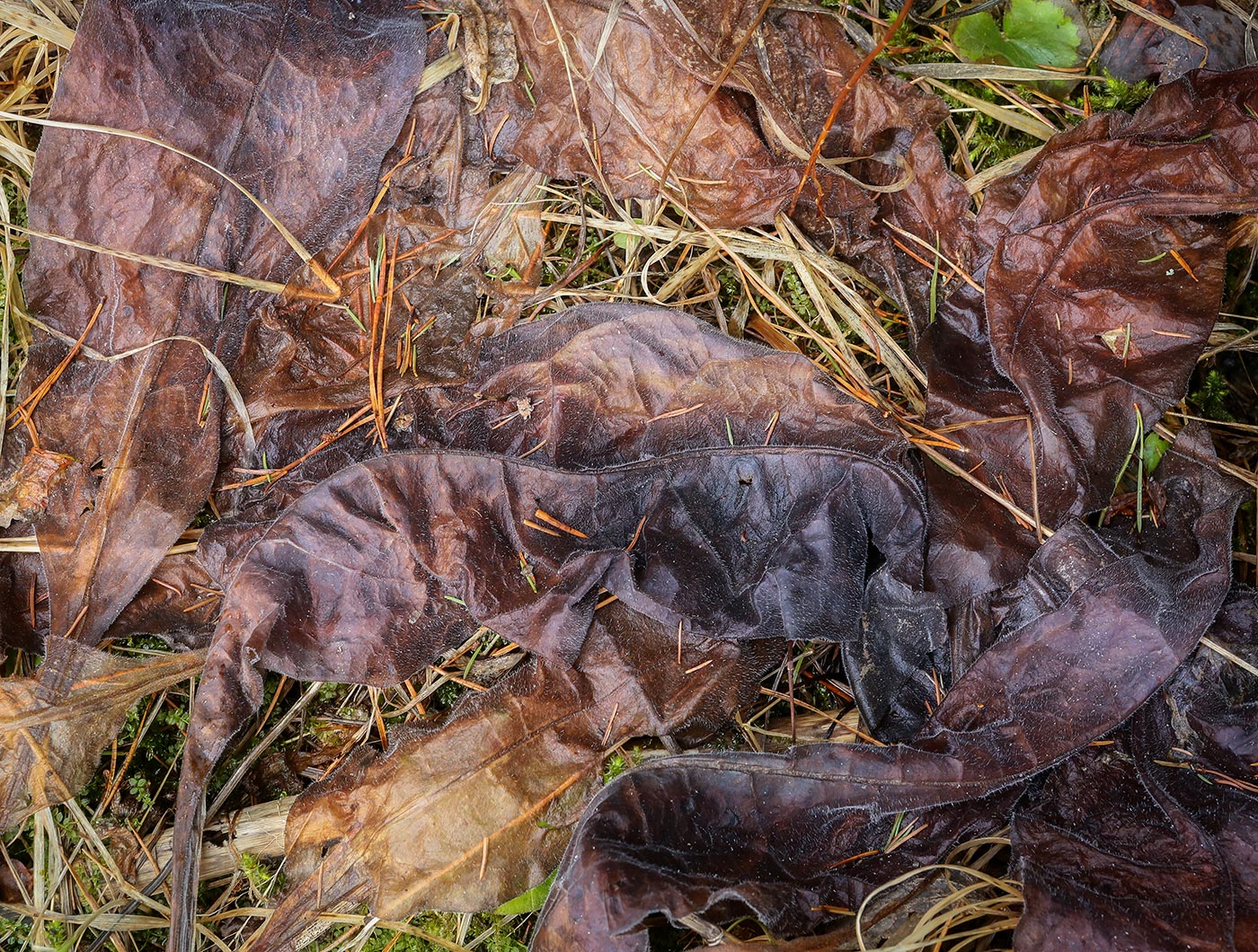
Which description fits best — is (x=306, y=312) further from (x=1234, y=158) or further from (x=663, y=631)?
(x=1234, y=158)

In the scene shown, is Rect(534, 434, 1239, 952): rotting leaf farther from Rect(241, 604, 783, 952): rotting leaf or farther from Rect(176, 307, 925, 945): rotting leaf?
Rect(176, 307, 925, 945): rotting leaf

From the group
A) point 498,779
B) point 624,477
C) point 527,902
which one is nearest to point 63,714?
point 498,779

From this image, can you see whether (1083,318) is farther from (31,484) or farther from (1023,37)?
(31,484)

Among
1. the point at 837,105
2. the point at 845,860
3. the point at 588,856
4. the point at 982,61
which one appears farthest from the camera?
the point at 982,61

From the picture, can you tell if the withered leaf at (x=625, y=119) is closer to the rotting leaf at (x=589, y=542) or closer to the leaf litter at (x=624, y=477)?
the leaf litter at (x=624, y=477)

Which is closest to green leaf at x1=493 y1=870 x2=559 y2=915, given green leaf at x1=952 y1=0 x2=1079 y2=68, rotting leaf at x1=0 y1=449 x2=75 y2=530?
rotting leaf at x1=0 y1=449 x2=75 y2=530

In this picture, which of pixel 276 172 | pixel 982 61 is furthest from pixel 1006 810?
pixel 276 172

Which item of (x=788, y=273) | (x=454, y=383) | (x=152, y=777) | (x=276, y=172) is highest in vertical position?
(x=276, y=172)
